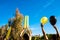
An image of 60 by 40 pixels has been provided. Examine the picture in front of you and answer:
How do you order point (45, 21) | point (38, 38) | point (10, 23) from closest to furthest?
1. point (45, 21)
2. point (38, 38)
3. point (10, 23)

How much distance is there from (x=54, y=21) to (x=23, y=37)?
321cm

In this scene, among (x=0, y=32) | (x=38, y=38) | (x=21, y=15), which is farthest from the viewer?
(x=21, y=15)

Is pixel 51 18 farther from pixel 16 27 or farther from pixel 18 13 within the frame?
pixel 18 13

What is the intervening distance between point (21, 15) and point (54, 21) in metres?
45.1

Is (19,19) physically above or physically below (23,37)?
above

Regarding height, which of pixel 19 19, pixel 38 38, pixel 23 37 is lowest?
pixel 23 37

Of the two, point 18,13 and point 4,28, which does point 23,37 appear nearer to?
point 4,28

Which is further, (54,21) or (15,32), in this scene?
(15,32)

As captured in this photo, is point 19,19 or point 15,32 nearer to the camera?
point 15,32

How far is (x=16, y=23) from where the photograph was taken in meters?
48.6

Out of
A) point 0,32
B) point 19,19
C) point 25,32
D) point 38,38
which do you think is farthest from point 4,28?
point 25,32

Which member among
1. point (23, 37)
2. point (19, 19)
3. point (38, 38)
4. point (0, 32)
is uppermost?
point (19, 19)

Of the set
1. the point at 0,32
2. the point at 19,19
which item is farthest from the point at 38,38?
the point at 19,19

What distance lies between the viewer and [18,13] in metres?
52.1
